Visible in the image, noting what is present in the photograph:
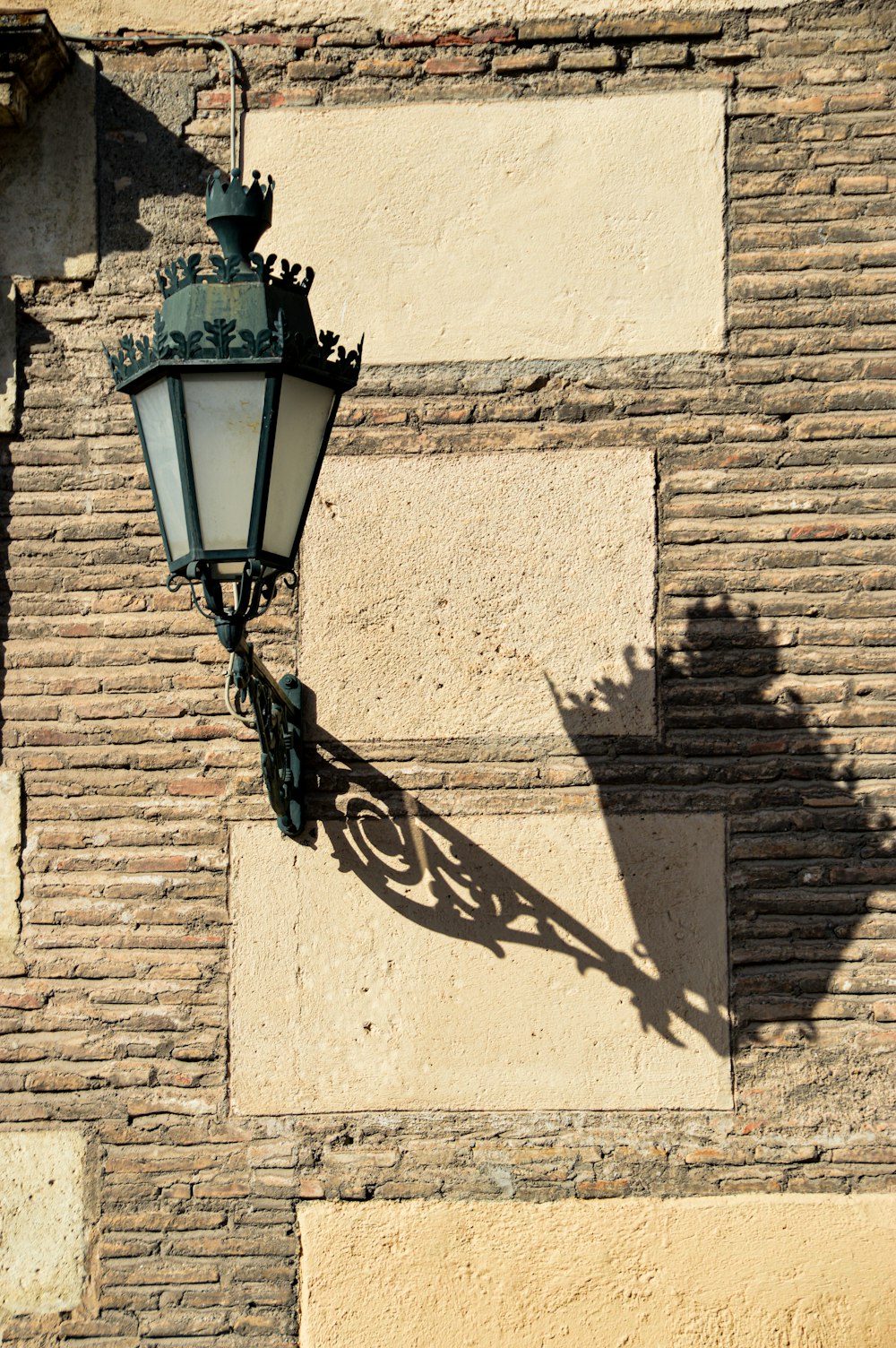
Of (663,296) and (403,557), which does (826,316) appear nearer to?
(663,296)

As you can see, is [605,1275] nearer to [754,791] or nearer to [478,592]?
[754,791]

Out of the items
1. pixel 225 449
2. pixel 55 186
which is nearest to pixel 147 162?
pixel 55 186

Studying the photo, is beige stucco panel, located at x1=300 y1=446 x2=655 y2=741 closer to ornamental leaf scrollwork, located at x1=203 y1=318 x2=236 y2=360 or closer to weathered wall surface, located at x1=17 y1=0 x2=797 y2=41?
ornamental leaf scrollwork, located at x1=203 y1=318 x2=236 y2=360

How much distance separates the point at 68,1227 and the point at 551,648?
5.59 feet

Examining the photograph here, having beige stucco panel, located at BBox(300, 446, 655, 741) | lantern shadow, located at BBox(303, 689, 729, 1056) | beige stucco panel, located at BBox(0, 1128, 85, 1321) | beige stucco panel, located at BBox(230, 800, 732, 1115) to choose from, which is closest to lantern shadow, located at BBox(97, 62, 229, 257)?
beige stucco panel, located at BBox(300, 446, 655, 741)

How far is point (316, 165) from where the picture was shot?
353 centimetres

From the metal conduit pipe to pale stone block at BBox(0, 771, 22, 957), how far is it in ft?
5.25

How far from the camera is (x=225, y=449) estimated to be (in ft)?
8.16

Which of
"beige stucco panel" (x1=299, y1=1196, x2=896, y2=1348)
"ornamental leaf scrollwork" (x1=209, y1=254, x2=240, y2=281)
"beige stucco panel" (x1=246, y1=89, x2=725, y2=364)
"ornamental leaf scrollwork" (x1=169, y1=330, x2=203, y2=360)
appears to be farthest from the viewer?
"beige stucco panel" (x1=246, y1=89, x2=725, y2=364)

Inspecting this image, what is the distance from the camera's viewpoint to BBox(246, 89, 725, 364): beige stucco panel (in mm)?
3459

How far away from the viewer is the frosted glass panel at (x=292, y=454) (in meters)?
2.52

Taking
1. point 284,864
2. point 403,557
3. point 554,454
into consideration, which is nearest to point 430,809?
point 284,864

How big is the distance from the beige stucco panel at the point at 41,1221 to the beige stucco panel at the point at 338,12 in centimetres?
268

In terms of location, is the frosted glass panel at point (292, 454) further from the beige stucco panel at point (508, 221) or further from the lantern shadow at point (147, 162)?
the lantern shadow at point (147, 162)
